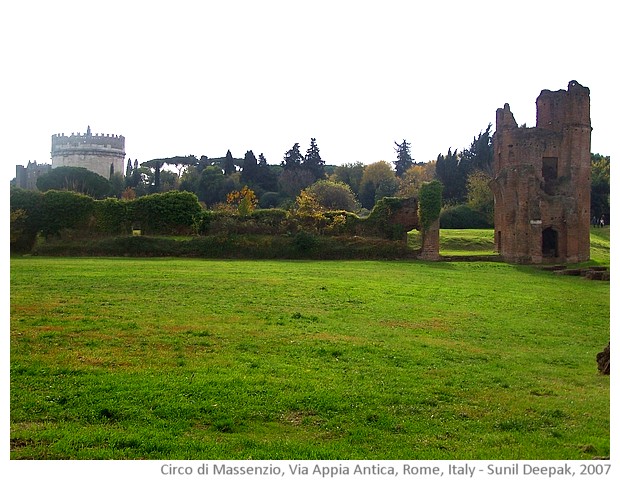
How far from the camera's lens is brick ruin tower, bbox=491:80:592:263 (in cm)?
3083

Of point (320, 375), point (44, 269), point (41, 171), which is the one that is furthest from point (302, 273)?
point (41, 171)

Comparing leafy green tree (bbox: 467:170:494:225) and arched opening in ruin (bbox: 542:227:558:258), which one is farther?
leafy green tree (bbox: 467:170:494:225)

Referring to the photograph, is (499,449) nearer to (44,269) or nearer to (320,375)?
(320,375)

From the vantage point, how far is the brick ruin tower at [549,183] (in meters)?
30.8

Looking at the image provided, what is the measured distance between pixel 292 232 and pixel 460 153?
32.0m

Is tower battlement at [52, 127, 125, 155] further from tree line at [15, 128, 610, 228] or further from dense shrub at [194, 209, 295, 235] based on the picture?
dense shrub at [194, 209, 295, 235]

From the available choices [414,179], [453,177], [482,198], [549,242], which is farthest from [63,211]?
[414,179]

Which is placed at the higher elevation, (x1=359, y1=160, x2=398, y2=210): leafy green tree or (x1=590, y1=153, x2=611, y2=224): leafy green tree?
(x1=359, y1=160, x2=398, y2=210): leafy green tree

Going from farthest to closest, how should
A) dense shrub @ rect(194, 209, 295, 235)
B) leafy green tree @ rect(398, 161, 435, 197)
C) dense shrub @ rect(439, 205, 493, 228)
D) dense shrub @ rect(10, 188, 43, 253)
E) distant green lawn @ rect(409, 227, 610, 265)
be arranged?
leafy green tree @ rect(398, 161, 435, 197), dense shrub @ rect(439, 205, 493, 228), distant green lawn @ rect(409, 227, 610, 265), dense shrub @ rect(194, 209, 295, 235), dense shrub @ rect(10, 188, 43, 253)

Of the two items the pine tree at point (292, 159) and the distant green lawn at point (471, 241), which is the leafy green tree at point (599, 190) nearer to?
the distant green lawn at point (471, 241)

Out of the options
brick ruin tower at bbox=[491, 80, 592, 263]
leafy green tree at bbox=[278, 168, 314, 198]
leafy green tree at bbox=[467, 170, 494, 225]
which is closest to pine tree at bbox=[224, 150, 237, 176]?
leafy green tree at bbox=[278, 168, 314, 198]

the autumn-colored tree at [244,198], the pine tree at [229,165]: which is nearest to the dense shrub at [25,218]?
Result: the autumn-colored tree at [244,198]

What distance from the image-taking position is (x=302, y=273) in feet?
70.3

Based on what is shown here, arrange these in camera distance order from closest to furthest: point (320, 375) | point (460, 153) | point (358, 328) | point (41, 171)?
point (320, 375)
point (358, 328)
point (41, 171)
point (460, 153)
